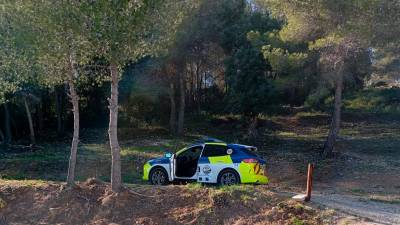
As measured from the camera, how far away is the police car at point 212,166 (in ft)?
48.8

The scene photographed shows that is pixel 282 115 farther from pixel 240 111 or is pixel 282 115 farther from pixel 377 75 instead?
pixel 377 75

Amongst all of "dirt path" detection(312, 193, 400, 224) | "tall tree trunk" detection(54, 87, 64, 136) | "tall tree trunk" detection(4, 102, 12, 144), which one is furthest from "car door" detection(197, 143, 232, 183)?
"tall tree trunk" detection(54, 87, 64, 136)

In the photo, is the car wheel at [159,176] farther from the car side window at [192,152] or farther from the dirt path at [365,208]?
the dirt path at [365,208]

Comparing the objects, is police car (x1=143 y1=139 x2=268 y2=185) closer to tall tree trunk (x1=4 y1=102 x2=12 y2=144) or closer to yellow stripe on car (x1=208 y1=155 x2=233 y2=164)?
yellow stripe on car (x1=208 y1=155 x2=233 y2=164)

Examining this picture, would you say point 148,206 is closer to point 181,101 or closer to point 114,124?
point 114,124

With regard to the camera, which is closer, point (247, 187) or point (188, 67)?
point (247, 187)

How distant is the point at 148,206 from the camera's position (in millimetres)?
11609

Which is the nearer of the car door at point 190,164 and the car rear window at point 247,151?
the car rear window at point 247,151

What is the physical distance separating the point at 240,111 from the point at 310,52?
30.3ft

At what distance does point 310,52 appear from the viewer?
2167 cm

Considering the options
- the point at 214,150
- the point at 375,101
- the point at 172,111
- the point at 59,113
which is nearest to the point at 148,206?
the point at 214,150

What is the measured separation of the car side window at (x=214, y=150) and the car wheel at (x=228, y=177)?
0.57 metres

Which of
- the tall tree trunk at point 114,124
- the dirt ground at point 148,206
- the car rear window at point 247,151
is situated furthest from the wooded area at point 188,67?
the car rear window at point 247,151

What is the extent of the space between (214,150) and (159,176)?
192 centimetres
